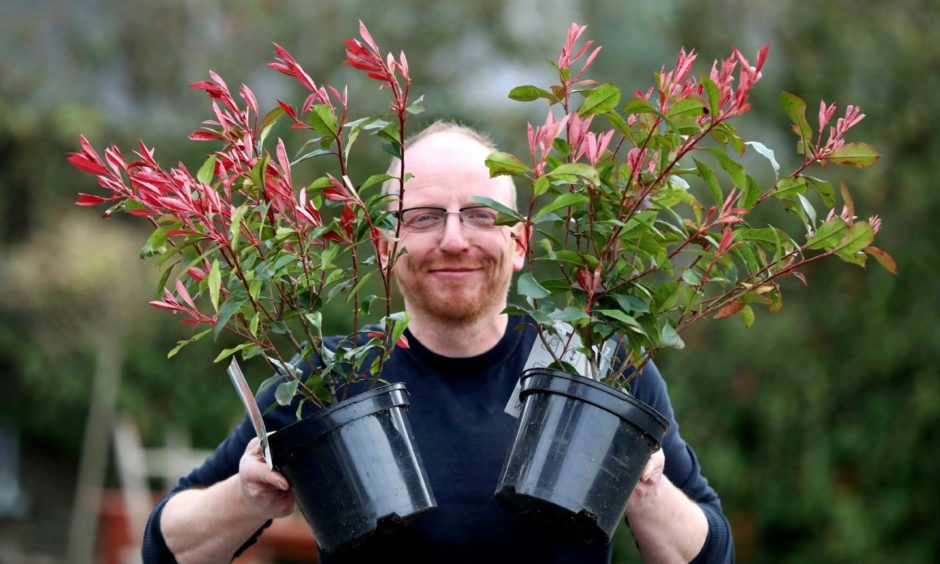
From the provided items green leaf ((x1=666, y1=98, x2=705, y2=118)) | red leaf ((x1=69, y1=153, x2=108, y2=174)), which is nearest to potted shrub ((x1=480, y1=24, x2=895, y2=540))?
green leaf ((x1=666, y1=98, x2=705, y2=118))

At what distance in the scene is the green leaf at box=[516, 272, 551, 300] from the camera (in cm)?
193

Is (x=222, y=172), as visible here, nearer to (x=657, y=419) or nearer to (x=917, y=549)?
(x=657, y=419)

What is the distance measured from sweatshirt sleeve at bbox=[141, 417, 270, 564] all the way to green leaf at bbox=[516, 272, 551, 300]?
72 cm

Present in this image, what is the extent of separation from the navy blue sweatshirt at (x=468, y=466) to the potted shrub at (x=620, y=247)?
209 millimetres

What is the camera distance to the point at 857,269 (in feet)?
21.2

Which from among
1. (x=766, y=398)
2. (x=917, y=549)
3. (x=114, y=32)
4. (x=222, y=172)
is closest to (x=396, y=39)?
(x=114, y=32)

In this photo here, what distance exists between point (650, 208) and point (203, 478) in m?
1.09

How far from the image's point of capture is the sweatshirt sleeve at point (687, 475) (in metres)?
2.27

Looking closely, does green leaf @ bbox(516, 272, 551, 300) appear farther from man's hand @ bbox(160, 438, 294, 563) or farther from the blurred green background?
the blurred green background

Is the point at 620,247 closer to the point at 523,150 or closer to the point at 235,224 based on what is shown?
the point at 235,224

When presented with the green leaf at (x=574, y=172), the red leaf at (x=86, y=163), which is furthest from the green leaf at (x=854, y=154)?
the red leaf at (x=86, y=163)

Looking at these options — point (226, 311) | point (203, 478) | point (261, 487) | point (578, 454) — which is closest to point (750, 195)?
point (578, 454)

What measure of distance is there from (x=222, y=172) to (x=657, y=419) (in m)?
0.85

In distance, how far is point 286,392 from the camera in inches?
76.0
